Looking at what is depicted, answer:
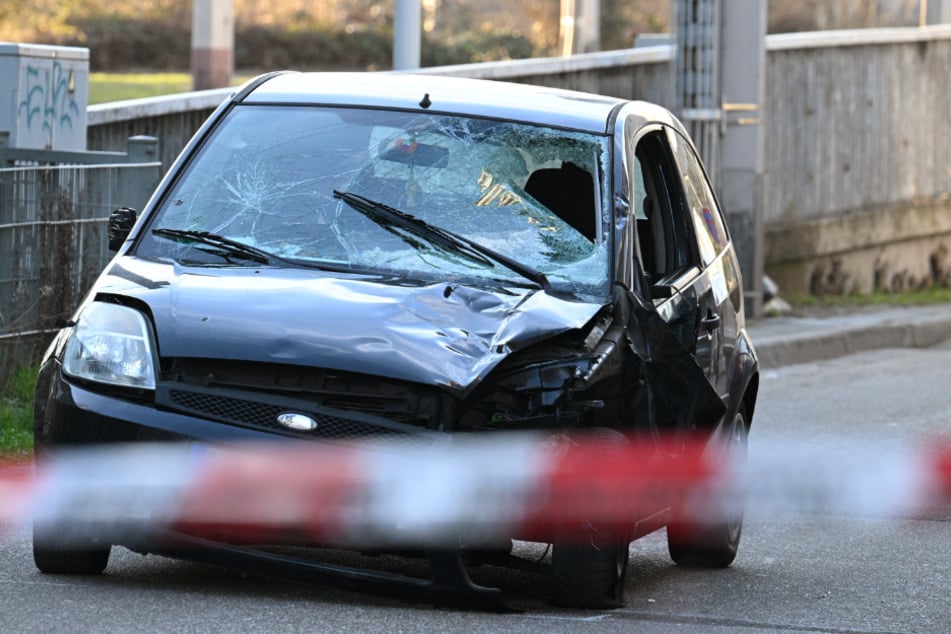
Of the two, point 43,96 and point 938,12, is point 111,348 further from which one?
point 938,12

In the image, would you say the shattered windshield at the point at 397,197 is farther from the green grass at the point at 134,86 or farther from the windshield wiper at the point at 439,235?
the green grass at the point at 134,86

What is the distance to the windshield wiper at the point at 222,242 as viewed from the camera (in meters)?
5.73

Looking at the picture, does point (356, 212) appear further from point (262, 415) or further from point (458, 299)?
point (262, 415)

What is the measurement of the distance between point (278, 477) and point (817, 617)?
1827 mm

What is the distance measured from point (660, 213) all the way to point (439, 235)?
3.87 feet

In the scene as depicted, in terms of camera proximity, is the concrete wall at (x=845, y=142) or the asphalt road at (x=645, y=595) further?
the concrete wall at (x=845, y=142)

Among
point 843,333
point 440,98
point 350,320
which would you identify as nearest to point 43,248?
point 440,98

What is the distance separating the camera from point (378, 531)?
4945 millimetres

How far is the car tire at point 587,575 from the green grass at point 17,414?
3.53 meters

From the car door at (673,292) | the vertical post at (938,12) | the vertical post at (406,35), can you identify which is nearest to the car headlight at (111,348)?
the car door at (673,292)

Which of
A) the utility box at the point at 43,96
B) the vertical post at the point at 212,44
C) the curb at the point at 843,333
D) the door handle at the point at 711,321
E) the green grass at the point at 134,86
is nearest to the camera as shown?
the door handle at the point at 711,321

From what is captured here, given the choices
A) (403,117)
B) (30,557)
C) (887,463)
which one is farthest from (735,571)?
(887,463)

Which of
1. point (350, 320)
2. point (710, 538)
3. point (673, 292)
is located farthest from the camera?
point (710, 538)

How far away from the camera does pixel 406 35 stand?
629 inches
